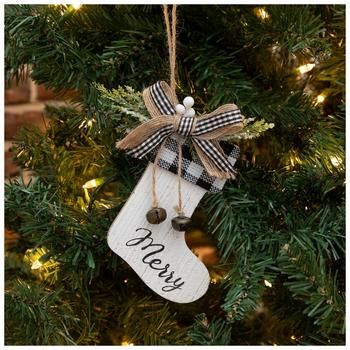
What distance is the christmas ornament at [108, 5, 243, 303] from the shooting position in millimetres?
583

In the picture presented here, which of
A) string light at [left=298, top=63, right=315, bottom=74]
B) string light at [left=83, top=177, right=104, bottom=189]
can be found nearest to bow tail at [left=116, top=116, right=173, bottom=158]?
string light at [left=83, top=177, right=104, bottom=189]

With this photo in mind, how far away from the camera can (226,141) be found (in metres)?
0.64

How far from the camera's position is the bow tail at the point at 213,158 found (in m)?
0.59

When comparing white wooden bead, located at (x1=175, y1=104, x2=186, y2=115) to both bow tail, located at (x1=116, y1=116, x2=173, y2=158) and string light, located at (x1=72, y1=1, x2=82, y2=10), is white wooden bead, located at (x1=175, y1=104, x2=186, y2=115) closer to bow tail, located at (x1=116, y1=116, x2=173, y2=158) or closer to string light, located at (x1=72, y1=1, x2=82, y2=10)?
bow tail, located at (x1=116, y1=116, x2=173, y2=158)

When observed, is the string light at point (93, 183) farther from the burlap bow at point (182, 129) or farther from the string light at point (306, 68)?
the string light at point (306, 68)

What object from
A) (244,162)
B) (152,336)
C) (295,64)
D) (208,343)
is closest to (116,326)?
(152,336)

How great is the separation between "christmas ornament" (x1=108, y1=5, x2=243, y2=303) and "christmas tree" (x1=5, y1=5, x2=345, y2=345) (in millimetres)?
32

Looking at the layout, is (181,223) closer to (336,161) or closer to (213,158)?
(213,158)

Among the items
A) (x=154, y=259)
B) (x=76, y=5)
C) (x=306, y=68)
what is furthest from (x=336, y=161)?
(x=76, y=5)

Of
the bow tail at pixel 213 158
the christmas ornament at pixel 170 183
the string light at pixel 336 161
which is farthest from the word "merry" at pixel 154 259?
the string light at pixel 336 161

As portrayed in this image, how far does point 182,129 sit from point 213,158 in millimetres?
48

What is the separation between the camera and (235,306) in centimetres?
59

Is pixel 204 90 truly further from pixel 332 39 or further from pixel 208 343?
pixel 208 343

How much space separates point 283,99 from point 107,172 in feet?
0.78
